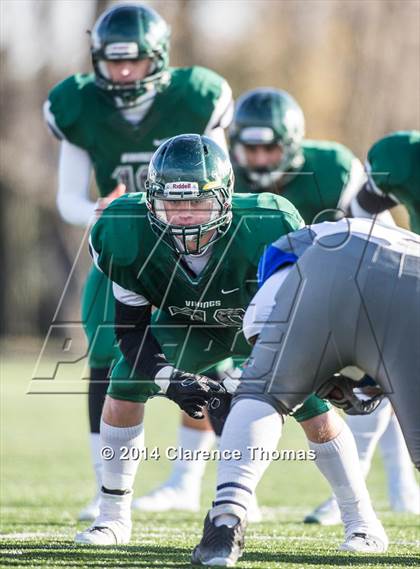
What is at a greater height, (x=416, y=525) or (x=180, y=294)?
(x=180, y=294)

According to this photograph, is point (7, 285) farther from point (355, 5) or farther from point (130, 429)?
point (130, 429)

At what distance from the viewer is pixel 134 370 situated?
3.45 metres

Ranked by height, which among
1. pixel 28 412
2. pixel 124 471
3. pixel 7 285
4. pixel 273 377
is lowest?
pixel 7 285

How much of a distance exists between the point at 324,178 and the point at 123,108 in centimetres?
98

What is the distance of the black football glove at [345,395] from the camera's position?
9.69 ft

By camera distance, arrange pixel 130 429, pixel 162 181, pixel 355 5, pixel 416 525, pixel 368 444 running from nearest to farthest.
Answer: pixel 162 181, pixel 130 429, pixel 416 525, pixel 368 444, pixel 355 5

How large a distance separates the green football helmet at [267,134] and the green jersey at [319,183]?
0.04 meters

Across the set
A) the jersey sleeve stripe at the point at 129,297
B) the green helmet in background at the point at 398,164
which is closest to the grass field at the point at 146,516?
the jersey sleeve stripe at the point at 129,297

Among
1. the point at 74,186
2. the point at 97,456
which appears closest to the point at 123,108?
the point at 74,186

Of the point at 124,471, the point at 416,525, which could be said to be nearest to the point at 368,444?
the point at 416,525

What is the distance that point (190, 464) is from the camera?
5055mm

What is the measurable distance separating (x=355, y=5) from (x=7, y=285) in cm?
792

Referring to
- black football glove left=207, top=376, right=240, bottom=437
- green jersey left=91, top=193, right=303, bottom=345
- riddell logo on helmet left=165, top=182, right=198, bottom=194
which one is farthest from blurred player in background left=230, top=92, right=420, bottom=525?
riddell logo on helmet left=165, top=182, right=198, bottom=194

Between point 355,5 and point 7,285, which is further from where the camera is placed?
point 7,285
